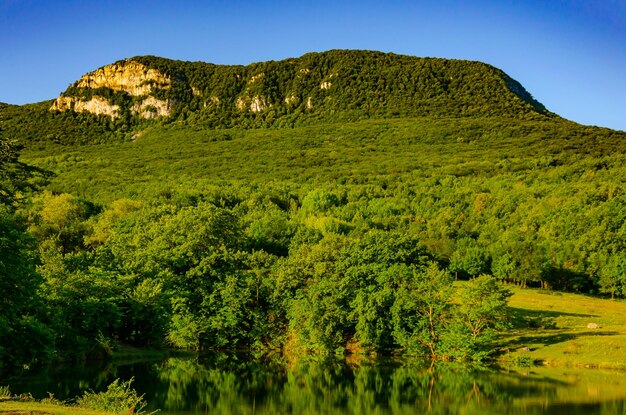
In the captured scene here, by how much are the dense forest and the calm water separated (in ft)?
14.3

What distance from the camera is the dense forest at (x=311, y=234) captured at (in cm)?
5159

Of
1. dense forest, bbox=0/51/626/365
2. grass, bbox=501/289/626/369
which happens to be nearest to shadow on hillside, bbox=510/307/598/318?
grass, bbox=501/289/626/369

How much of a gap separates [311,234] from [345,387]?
50.9 metres

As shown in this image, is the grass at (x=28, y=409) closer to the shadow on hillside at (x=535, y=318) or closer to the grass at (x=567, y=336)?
the grass at (x=567, y=336)

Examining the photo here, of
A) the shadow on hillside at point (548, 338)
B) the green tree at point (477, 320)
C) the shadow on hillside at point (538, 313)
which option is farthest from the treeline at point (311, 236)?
the shadow on hillside at point (538, 313)

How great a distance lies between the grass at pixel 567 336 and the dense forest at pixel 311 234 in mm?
3181

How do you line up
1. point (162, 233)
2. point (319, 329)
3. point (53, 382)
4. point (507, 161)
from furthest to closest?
point (507, 161), point (162, 233), point (319, 329), point (53, 382)

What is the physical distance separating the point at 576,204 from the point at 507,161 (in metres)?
37.9

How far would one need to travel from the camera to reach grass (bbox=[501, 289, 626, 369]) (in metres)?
49.2

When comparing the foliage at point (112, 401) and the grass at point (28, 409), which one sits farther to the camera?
the foliage at point (112, 401)

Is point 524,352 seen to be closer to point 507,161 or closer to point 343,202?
point 343,202

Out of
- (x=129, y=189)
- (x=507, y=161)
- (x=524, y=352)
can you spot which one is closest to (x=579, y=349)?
(x=524, y=352)

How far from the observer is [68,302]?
47.9 m

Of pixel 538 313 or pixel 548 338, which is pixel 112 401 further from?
pixel 538 313
